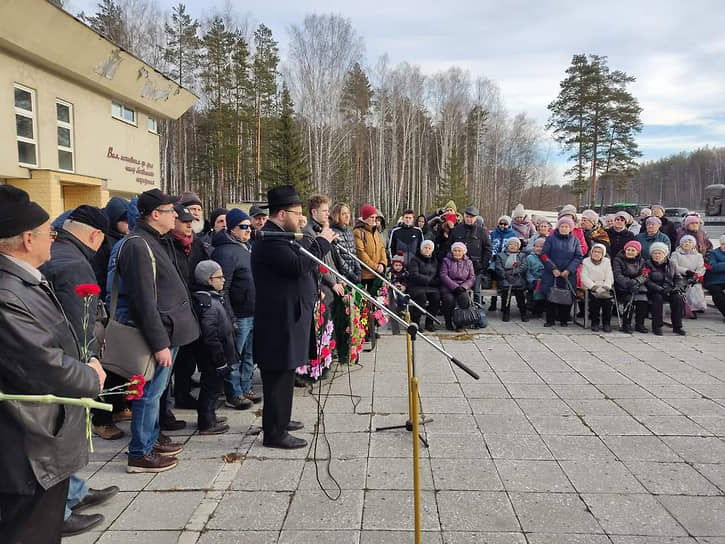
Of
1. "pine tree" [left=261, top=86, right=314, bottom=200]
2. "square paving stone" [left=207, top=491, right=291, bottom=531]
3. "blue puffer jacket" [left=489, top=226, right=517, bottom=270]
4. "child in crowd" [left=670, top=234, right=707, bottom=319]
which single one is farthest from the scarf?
"pine tree" [left=261, top=86, right=314, bottom=200]

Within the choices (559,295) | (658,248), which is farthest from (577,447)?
(658,248)

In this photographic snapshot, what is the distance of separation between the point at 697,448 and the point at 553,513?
5.63 ft

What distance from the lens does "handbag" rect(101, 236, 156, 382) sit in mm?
3322

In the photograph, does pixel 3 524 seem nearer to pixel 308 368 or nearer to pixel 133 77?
pixel 308 368

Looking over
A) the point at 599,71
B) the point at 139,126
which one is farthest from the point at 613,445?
the point at 599,71

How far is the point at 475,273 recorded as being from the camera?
9094 mm

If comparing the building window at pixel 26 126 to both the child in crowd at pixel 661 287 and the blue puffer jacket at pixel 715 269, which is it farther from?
the blue puffer jacket at pixel 715 269

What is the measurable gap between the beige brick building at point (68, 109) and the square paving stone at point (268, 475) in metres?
12.8

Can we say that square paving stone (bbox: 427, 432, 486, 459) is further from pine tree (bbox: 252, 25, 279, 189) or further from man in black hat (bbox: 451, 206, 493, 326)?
pine tree (bbox: 252, 25, 279, 189)

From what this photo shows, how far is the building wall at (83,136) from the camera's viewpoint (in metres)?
13.1

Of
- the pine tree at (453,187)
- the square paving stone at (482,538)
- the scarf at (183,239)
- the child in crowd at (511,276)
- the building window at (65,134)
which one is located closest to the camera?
the square paving stone at (482,538)

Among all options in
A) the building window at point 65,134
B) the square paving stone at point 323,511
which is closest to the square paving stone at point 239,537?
the square paving stone at point 323,511

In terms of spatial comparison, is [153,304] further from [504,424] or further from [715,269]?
[715,269]

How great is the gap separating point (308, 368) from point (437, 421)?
1.51 m
